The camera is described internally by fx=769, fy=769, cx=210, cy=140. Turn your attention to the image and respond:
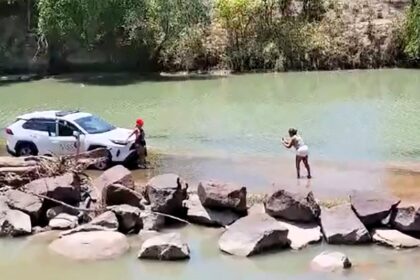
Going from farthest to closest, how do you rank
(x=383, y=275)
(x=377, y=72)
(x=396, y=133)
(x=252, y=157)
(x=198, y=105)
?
(x=377, y=72) < (x=198, y=105) < (x=396, y=133) < (x=252, y=157) < (x=383, y=275)

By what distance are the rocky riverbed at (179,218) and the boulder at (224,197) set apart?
0.9 inches

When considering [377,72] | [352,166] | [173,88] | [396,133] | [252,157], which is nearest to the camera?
[352,166]

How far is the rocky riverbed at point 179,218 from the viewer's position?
15805 millimetres

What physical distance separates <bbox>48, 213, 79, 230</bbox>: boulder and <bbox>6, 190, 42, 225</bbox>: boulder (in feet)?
1.31

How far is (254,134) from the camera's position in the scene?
2895 cm

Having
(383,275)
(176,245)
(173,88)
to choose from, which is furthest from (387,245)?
(173,88)

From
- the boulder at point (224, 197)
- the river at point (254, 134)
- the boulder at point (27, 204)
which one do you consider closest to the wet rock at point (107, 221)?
the river at point (254, 134)

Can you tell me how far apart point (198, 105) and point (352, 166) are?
48.7ft

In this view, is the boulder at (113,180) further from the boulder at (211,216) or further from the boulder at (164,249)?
the boulder at (164,249)

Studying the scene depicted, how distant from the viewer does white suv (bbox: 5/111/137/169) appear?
74.9 feet

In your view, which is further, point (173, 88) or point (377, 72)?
point (377, 72)

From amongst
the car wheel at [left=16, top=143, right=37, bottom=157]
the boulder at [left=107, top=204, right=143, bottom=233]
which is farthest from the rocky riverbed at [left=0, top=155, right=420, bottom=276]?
the car wheel at [left=16, top=143, right=37, bottom=157]

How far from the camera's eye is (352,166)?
23.2 metres

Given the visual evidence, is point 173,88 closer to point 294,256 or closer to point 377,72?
point 377,72
